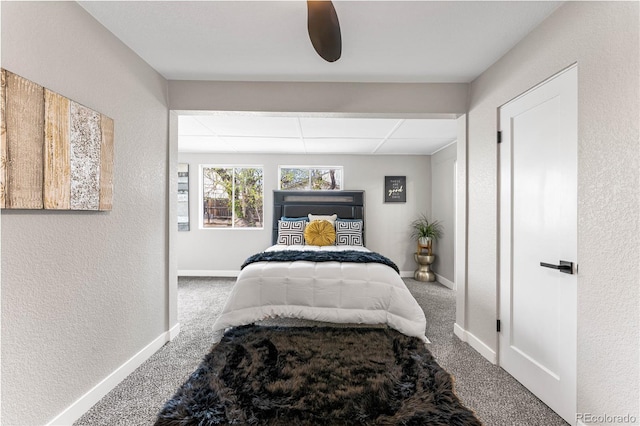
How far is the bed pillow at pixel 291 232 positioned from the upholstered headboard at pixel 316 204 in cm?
30

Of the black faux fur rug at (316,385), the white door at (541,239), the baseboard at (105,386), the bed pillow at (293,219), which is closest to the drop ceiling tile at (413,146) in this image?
the bed pillow at (293,219)

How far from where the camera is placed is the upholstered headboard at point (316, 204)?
525 cm

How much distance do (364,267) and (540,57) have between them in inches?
83.8

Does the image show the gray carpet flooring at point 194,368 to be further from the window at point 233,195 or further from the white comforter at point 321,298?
the window at point 233,195

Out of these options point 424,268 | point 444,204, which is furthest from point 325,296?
point 444,204

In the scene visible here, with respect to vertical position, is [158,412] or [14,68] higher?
[14,68]

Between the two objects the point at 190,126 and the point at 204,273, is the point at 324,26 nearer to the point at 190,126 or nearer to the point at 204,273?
the point at 190,126

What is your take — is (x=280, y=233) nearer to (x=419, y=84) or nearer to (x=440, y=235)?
(x=440, y=235)

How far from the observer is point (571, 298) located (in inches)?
65.9

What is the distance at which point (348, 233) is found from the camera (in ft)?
16.1

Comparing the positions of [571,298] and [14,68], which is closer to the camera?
[14,68]

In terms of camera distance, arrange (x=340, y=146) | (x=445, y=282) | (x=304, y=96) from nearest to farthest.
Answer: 1. (x=304, y=96)
2. (x=445, y=282)
3. (x=340, y=146)

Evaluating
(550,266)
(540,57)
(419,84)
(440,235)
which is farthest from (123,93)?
(440,235)

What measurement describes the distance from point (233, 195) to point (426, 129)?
3577 millimetres
